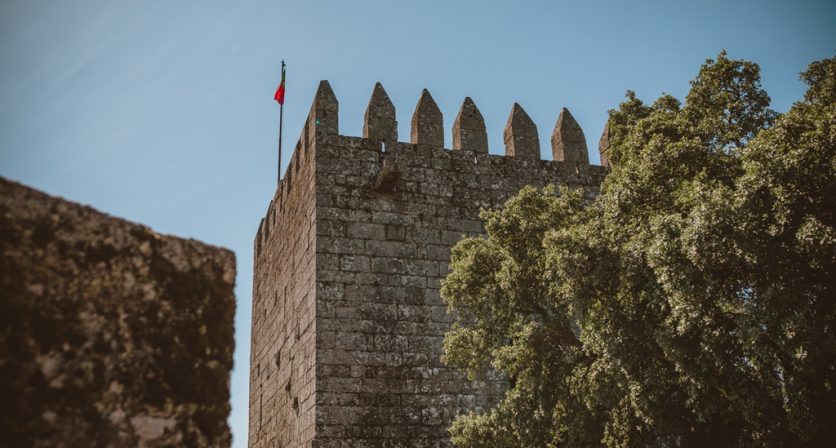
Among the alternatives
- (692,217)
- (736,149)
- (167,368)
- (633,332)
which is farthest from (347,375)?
(167,368)

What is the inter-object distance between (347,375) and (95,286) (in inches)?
310

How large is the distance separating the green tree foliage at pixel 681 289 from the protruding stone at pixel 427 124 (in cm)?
272

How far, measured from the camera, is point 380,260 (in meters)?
10.1

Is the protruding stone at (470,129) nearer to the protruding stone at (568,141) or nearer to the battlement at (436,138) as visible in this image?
the battlement at (436,138)

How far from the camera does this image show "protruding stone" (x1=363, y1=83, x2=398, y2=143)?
1105cm

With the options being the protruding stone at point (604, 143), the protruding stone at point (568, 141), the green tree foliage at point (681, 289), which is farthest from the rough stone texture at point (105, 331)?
the protruding stone at point (604, 143)

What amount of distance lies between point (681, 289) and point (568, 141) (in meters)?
6.43

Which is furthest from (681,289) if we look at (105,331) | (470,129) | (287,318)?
(287,318)

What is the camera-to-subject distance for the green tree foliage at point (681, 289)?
6.28 m

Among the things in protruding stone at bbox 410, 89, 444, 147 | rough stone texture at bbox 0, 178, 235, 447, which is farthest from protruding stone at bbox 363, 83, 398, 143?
rough stone texture at bbox 0, 178, 235, 447

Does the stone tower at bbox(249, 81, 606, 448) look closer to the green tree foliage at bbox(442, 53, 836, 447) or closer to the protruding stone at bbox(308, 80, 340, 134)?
the protruding stone at bbox(308, 80, 340, 134)

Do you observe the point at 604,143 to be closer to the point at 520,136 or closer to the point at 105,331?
the point at 520,136

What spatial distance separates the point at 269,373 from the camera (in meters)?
12.7

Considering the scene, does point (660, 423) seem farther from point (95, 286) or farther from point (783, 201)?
point (95, 286)
